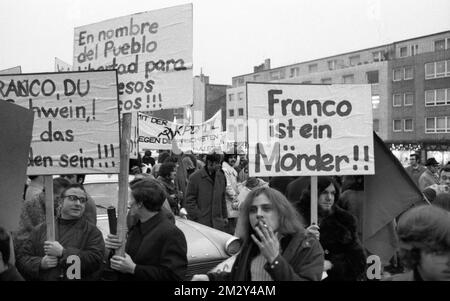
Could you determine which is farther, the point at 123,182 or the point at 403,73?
the point at 403,73

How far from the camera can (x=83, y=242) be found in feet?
13.8

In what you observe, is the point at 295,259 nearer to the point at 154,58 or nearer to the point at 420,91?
the point at 154,58

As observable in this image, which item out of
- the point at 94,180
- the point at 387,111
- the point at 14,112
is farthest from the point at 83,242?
the point at 387,111

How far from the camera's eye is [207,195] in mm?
7996

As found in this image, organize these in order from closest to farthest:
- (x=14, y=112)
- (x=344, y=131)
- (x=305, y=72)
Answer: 1. (x=14, y=112)
2. (x=344, y=131)
3. (x=305, y=72)

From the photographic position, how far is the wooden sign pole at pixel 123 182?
3.84 meters

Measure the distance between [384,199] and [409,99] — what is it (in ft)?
164

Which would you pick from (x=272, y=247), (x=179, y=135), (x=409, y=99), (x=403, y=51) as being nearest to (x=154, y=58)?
(x=272, y=247)

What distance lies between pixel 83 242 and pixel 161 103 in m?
1.42

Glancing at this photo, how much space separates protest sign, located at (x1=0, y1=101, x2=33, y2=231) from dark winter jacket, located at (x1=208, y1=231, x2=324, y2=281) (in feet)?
4.43

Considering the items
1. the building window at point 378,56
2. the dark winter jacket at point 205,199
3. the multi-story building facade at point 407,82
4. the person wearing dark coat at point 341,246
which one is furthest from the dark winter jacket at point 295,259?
the building window at point 378,56

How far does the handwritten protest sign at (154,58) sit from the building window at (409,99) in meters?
50.3

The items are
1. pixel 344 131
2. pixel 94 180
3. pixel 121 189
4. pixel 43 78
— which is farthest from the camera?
pixel 94 180
